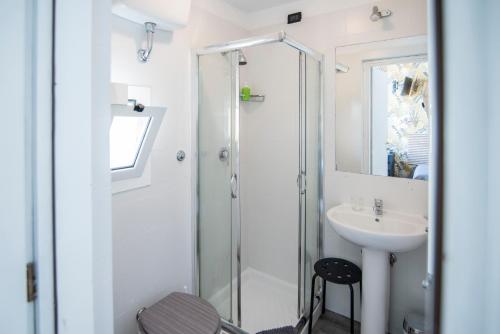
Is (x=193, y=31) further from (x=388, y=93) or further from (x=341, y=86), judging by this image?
(x=388, y=93)

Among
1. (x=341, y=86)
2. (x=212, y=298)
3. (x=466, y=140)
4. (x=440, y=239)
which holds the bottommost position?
(x=212, y=298)

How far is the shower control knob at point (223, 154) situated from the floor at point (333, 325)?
1.53m

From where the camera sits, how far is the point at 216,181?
225 cm

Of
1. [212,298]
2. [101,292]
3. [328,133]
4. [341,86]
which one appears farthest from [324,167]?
[101,292]

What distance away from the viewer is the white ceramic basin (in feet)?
5.56

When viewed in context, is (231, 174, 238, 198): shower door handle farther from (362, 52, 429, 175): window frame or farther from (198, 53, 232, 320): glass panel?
(362, 52, 429, 175): window frame

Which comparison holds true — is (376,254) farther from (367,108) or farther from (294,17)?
(294,17)

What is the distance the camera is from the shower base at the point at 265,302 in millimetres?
2270

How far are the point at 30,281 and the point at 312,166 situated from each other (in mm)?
2030

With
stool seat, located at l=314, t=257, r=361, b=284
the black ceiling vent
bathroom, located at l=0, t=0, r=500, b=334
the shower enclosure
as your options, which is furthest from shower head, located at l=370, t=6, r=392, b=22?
stool seat, located at l=314, t=257, r=361, b=284

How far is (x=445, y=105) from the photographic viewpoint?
360 millimetres

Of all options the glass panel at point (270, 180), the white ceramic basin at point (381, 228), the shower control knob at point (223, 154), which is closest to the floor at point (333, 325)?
the glass panel at point (270, 180)

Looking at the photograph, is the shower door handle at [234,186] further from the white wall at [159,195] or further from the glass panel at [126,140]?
the glass panel at [126,140]

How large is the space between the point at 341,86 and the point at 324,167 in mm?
A: 674
